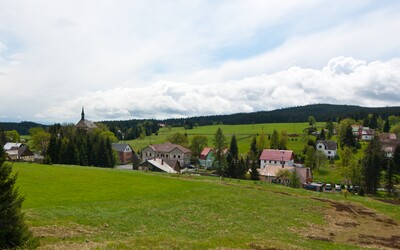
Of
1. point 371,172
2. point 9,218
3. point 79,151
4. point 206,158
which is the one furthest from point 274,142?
point 9,218

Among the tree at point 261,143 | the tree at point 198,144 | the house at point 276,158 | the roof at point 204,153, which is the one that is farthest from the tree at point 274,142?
the tree at point 198,144

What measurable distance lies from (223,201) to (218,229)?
14.2 m

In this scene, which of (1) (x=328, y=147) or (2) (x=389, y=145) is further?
(1) (x=328, y=147)

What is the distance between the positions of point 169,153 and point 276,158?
45056mm

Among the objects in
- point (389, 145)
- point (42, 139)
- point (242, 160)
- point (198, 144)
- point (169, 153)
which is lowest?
point (169, 153)

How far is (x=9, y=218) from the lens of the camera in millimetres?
14141

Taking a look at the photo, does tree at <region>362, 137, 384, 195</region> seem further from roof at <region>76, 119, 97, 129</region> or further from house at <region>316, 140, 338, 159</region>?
roof at <region>76, 119, 97, 129</region>

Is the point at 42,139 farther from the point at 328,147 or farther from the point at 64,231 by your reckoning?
the point at 328,147

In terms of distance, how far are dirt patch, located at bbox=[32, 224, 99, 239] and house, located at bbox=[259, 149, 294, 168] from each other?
102314 millimetres

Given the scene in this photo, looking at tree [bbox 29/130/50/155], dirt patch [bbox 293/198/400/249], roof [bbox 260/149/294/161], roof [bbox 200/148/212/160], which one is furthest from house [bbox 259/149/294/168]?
tree [bbox 29/130/50/155]

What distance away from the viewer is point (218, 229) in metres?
25.5

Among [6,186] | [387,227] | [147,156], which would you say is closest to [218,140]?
[147,156]

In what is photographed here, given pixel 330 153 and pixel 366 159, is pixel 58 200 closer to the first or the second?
pixel 366 159

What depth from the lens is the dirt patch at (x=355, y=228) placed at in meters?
26.7
